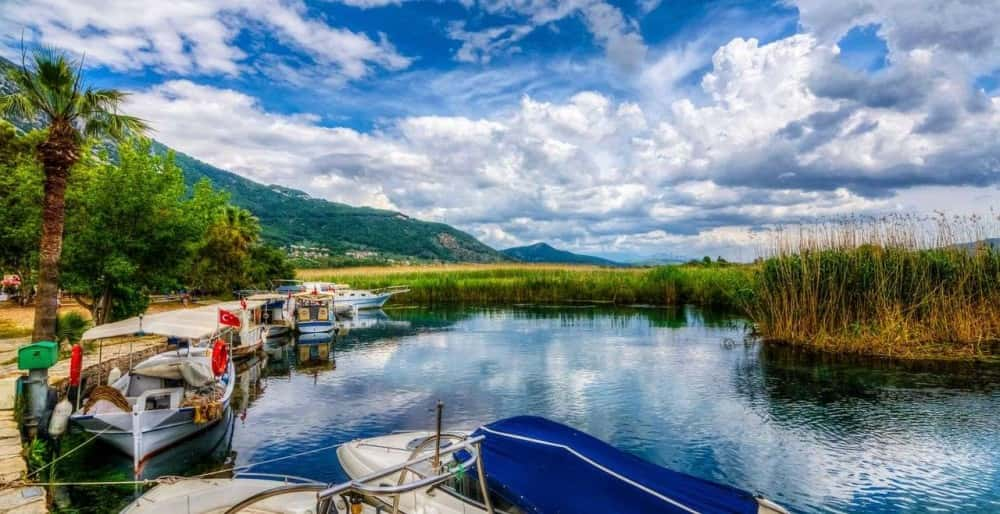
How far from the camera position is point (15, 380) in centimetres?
1367

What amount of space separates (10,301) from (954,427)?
4773 cm

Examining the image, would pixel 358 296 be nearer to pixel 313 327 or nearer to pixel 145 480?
pixel 313 327

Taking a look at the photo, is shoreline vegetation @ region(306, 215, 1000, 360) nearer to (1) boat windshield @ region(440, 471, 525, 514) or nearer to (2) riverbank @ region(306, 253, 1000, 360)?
(2) riverbank @ region(306, 253, 1000, 360)

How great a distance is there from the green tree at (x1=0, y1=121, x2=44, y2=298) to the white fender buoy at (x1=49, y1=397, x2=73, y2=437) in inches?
462

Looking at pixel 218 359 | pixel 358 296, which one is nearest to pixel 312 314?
pixel 358 296

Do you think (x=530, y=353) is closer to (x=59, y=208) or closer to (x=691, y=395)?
(x=691, y=395)

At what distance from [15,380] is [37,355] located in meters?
3.82

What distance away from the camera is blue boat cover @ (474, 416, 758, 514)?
227 inches

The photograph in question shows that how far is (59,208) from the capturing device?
48.6ft

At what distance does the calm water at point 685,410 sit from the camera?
33.5 ft

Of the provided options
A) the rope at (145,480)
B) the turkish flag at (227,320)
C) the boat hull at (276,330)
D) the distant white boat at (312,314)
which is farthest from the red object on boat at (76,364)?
the distant white boat at (312,314)

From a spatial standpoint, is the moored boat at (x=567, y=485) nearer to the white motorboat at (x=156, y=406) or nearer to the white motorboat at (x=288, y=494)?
the white motorboat at (x=288, y=494)

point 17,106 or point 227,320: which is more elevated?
point 17,106

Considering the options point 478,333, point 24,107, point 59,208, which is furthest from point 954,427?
point 24,107
